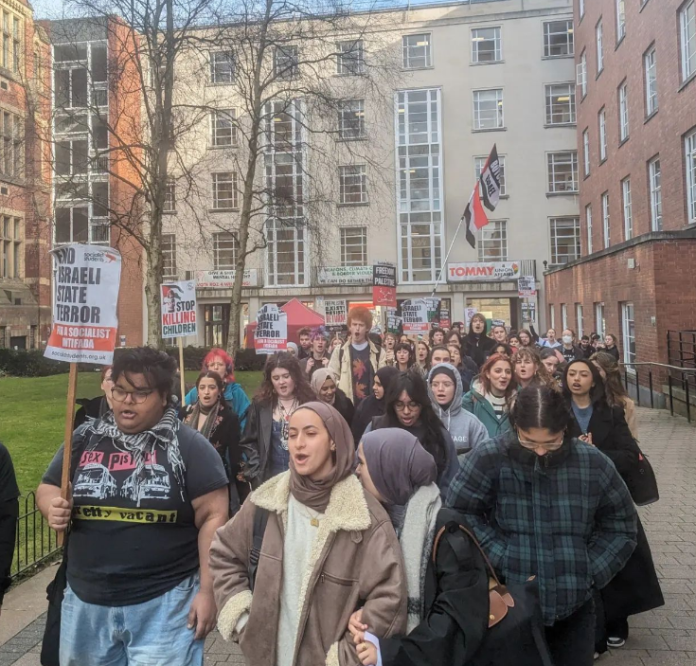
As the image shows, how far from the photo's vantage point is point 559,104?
3669 centimetres

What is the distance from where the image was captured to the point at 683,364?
15.1 metres

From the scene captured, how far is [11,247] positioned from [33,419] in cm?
2174

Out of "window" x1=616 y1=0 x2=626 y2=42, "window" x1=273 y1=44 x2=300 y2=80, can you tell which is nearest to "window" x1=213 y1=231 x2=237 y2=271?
"window" x1=273 y1=44 x2=300 y2=80

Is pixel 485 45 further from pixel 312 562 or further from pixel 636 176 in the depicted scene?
pixel 312 562

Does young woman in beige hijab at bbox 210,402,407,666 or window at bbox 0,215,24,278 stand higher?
window at bbox 0,215,24,278

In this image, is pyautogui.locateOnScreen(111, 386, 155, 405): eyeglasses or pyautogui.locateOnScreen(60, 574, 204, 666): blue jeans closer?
pyautogui.locateOnScreen(60, 574, 204, 666): blue jeans

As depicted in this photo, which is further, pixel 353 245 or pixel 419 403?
pixel 353 245

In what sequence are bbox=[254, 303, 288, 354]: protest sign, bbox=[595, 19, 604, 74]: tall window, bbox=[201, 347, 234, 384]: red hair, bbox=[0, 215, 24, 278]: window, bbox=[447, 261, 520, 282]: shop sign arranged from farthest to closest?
bbox=[447, 261, 520, 282]: shop sign
bbox=[0, 215, 24, 278]: window
bbox=[595, 19, 604, 74]: tall window
bbox=[254, 303, 288, 354]: protest sign
bbox=[201, 347, 234, 384]: red hair

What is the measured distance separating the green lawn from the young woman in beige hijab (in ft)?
22.4

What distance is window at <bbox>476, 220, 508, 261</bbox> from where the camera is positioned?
36.8m

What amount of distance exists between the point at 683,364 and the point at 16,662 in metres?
14.4

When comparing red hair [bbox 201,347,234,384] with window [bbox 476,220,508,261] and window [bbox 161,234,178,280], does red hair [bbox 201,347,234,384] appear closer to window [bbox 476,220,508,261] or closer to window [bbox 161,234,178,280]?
window [bbox 476,220,508,261]

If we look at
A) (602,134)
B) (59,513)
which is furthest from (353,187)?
(59,513)

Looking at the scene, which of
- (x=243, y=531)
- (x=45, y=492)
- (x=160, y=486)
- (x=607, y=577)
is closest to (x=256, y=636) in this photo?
(x=243, y=531)
